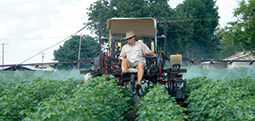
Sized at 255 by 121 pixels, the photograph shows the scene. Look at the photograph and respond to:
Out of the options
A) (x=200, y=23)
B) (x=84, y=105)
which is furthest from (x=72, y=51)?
(x=84, y=105)

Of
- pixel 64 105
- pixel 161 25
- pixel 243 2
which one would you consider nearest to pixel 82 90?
pixel 64 105

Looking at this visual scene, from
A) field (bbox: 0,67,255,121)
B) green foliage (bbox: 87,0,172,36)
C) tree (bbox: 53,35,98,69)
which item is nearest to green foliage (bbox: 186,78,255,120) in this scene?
field (bbox: 0,67,255,121)

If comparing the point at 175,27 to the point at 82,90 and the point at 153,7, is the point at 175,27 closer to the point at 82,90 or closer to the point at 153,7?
the point at 153,7

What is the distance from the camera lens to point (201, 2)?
60.6 m

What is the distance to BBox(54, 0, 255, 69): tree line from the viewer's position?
28.3 m

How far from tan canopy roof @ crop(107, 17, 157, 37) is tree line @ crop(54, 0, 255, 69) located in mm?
9664

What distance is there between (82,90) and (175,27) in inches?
1471

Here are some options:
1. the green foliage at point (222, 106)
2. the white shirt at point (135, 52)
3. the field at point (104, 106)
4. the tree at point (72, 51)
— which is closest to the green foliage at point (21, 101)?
the field at point (104, 106)

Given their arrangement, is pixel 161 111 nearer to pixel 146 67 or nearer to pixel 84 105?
pixel 84 105

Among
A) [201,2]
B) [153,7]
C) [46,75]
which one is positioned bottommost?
[46,75]

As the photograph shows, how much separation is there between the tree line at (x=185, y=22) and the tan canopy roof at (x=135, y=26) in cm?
966

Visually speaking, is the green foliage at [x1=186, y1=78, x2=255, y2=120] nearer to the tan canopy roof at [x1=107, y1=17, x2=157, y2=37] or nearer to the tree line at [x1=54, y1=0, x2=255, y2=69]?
the tan canopy roof at [x1=107, y1=17, x2=157, y2=37]

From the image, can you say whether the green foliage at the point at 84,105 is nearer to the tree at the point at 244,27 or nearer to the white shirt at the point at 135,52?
the white shirt at the point at 135,52

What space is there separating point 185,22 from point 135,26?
36626 mm
